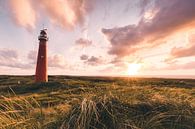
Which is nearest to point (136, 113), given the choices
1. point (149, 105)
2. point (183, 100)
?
point (149, 105)

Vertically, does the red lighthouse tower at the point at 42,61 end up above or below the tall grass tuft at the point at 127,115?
above

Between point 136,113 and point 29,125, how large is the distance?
1508mm

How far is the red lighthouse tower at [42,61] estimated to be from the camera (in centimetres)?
4209

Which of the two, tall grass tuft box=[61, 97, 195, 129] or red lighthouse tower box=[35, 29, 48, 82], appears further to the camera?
red lighthouse tower box=[35, 29, 48, 82]

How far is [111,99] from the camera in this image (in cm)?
386

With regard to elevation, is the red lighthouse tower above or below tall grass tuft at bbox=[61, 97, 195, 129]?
above

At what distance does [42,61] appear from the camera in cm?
4225

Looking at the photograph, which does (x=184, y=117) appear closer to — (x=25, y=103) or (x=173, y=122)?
(x=173, y=122)

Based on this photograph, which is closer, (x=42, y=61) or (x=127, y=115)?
(x=127, y=115)

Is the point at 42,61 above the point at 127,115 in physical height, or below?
above

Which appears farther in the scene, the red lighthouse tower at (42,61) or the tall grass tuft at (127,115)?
the red lighthouse tower at (42,61)

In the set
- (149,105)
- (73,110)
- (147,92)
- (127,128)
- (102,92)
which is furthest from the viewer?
(147,92)

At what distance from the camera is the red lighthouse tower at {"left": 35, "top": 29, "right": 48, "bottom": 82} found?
42094mm

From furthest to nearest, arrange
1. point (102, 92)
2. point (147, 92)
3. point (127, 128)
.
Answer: point (147, 92)
point (102, 92)
point (127, 128)
